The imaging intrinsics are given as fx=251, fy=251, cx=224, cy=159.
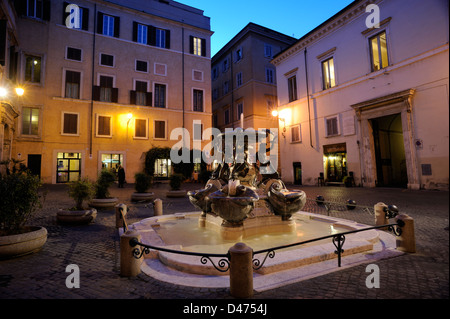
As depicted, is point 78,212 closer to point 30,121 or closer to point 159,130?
point 30,121

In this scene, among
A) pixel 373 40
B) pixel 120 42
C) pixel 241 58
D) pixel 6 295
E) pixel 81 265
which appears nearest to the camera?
pixel 6 295

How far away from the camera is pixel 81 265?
4129 mm

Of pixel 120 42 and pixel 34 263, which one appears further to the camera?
pixel 120 42

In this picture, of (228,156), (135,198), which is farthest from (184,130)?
(228,156)

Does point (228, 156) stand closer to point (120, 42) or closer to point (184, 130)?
point (184, 130)

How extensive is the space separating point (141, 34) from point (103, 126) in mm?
10402

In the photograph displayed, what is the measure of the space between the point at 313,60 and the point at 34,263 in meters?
23.0

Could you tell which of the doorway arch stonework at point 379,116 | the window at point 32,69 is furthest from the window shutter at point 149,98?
the doorway arch stonework at point 379,116

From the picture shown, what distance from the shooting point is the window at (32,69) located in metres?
20.5

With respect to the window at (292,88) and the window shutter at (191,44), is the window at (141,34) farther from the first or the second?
the window at (292,88)

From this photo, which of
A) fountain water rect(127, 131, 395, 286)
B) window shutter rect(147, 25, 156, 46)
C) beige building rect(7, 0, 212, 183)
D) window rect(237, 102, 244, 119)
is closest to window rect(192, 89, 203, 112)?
beige building rect(7, 0, 212, 183)

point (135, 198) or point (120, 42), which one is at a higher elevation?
point (120, 42)

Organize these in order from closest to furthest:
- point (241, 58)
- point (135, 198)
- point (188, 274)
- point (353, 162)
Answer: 1. point (188, 274)
2. point (135, 198)
3. point (353, 162)
4. point (241, 58)
